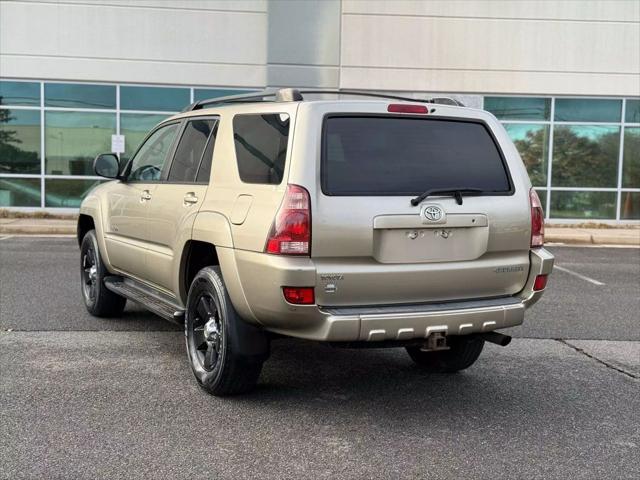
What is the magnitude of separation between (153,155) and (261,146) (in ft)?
5.99

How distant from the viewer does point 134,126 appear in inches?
712

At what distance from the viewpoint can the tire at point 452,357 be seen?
199 inches

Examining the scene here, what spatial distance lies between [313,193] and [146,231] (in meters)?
2.07

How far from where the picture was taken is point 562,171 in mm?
18562

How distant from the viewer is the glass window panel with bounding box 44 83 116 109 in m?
17.8

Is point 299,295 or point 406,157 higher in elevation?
point 406,157

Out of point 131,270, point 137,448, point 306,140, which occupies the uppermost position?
point 306,140

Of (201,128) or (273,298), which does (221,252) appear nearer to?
(273,298)

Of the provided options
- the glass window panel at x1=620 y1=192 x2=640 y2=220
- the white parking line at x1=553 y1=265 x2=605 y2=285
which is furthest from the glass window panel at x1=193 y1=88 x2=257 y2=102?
the glass window panel at x1=620 y1=192 x2=640 y2=220

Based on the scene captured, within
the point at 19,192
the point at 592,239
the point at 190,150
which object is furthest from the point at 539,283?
the point at 19,192

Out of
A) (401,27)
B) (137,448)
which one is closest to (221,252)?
(137,448)

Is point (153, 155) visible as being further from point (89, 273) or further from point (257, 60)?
point (257, 60)

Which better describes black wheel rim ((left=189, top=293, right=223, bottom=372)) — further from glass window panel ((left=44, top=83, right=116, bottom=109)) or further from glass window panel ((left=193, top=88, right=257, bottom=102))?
glass window panel ((left=44, top=83, right=116, bottom=109))

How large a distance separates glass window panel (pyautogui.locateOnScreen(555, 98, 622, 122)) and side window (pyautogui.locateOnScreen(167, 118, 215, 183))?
49.0ft
